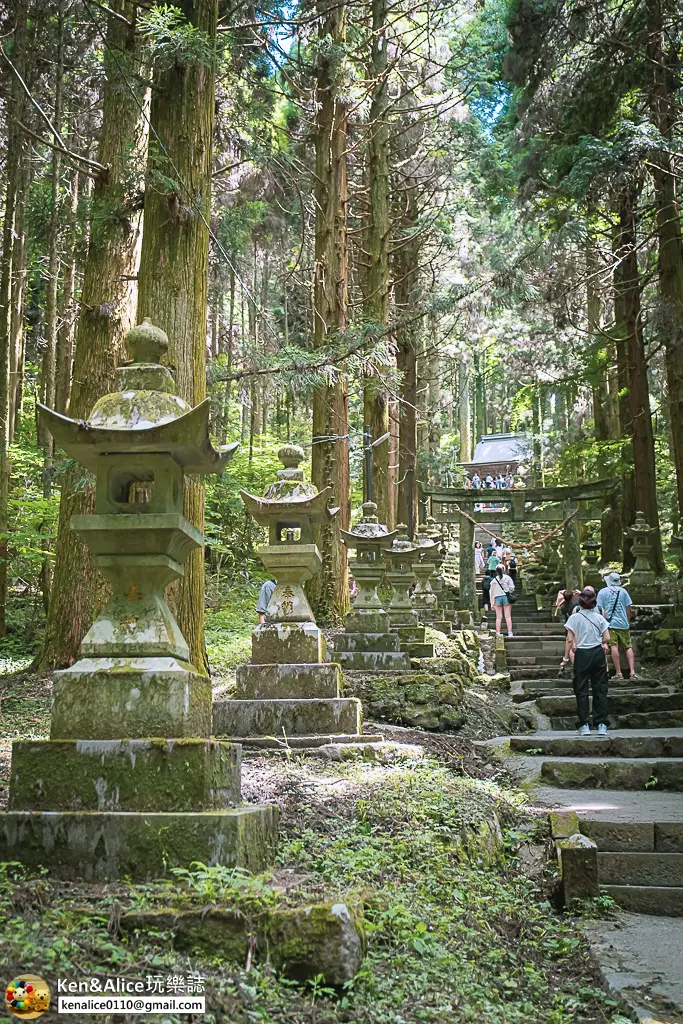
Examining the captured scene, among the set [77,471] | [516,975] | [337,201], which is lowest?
[516,975]

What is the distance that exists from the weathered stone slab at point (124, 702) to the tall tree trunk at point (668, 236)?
504 inches

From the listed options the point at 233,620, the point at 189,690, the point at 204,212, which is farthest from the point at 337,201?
the point at 189,690

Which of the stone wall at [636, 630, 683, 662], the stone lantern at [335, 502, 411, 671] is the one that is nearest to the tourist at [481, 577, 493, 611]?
the stone wall at [636, 630, 683, 662]

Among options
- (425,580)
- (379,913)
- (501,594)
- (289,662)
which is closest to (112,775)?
(379,913)

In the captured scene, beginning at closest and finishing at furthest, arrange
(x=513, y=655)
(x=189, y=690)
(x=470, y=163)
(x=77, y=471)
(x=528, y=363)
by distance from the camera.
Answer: (x=189, y=690)
(x=77, y=471)
(x=513, y=655)
(x=470, y=163)
(x=528, y=363)

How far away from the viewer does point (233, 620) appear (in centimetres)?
1599

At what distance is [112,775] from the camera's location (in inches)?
151

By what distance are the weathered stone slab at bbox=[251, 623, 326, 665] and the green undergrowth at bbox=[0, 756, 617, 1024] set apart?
1.30m

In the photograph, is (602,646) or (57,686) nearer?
(57,686)

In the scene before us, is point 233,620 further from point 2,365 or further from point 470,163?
point 470,163

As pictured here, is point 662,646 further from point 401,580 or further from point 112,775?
point 112,775

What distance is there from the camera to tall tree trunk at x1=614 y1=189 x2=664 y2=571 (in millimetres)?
19672

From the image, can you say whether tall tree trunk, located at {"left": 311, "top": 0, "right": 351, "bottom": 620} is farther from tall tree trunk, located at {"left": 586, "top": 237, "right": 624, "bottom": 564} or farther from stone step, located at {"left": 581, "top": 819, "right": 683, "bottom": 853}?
tall tree trunk, located at {"left": 586, "top": 237, "right": 624, "bottom": 564}

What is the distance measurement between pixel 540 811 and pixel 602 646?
9.47 feet
